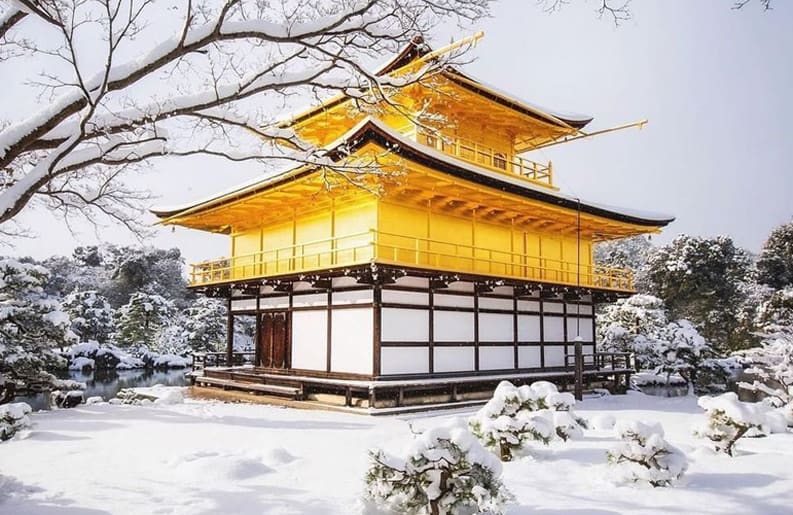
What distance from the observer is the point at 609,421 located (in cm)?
1112

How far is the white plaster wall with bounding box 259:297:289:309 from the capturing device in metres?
18.7

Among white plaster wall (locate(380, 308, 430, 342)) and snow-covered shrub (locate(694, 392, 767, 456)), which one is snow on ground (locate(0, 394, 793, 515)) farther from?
white plaster wall (locate(380, 308, 430, 342))

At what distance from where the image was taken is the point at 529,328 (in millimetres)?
19516

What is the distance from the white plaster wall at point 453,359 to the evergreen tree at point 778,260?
32599 millimetres

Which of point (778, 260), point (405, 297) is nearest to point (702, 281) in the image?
point (778, 260)

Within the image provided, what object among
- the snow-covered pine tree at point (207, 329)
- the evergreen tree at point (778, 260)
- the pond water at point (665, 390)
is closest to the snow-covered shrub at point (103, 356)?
the snow-covered pine tree at point (207, 329)

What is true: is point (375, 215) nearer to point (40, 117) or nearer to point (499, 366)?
point (499, 366)

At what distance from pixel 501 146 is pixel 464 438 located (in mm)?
18131

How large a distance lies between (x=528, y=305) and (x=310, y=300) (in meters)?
7.47

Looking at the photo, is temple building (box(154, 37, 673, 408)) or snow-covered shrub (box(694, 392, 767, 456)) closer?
snow-covered shrub (box(694, 392, 767, 456))

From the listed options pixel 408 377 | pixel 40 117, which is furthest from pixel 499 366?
pixel 40 117

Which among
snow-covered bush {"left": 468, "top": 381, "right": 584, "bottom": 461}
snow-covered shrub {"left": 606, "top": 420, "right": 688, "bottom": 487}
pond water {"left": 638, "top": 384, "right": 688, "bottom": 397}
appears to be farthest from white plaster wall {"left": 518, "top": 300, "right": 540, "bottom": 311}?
snow-covered shrub {"left": 606, "top": 420, "right": 688, "bottom": 487}

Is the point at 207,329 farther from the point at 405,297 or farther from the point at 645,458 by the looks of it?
the point at 645,458

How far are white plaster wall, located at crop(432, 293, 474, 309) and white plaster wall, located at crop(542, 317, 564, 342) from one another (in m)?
4.11
